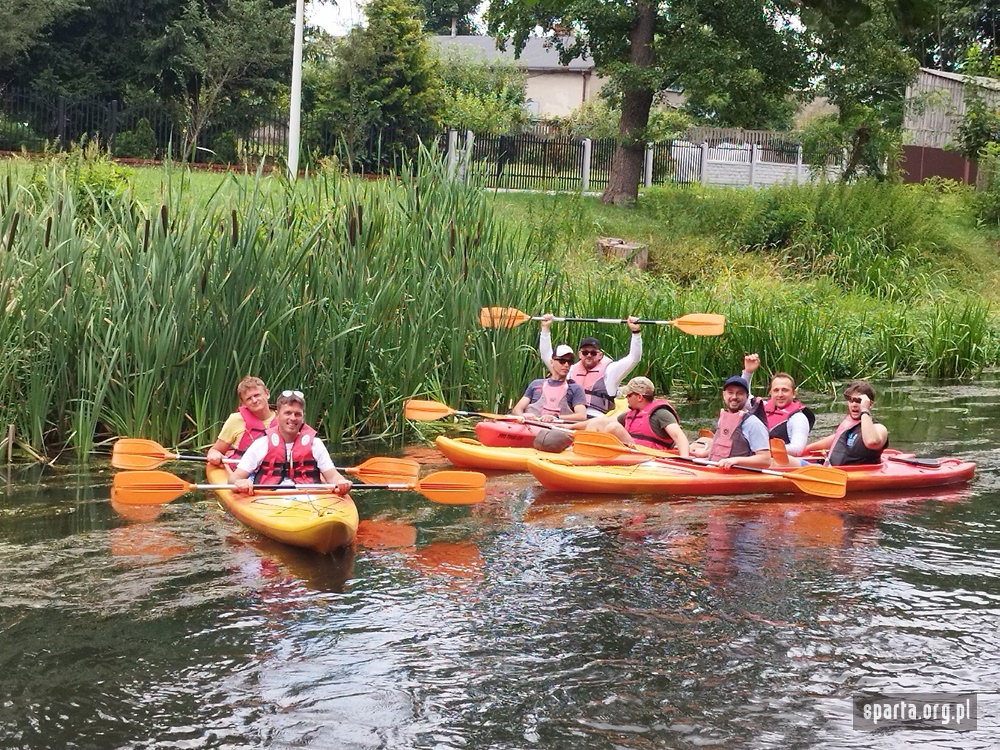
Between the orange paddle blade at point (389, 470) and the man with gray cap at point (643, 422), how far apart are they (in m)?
2.06

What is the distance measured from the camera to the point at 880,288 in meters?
18.2

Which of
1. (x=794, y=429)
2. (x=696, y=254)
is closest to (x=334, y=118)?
(x=696, y=254)

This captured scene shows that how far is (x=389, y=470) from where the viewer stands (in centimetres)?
787

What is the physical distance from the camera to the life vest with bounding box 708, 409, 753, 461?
911 centimetres

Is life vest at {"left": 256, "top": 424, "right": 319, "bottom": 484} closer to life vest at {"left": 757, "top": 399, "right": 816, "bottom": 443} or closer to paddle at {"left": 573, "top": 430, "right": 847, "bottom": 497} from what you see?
paddle at {"left": 573, "top": 430, "right": 847, "bottom": 497}

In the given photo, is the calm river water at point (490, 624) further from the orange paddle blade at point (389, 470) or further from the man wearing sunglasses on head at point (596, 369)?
the man wearing sunglasses on head at point (596, 369)

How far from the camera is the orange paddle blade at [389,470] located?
7.79 metres

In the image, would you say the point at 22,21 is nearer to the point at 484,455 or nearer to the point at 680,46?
the point at 680,46

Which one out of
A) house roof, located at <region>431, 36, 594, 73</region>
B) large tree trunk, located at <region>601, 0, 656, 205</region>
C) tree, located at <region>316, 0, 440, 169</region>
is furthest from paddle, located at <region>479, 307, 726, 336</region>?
house roof, located at <region>431, 36, 594, 73</region>

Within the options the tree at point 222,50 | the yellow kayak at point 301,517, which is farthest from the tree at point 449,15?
the yellow kayak at point 301,517

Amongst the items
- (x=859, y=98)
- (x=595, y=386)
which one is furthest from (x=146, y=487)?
(x=859, y=98)

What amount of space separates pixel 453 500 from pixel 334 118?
738 inches

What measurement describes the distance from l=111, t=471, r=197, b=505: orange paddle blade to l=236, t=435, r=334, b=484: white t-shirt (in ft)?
1.14

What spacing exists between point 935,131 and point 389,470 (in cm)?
2597
